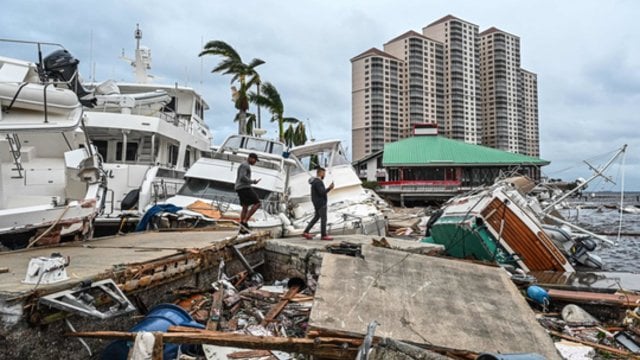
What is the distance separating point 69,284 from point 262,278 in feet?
13.3

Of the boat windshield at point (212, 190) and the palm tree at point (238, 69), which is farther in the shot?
the palm tree at point (238, 69)

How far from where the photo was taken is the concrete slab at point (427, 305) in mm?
3576

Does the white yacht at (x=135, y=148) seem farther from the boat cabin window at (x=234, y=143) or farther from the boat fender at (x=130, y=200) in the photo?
the boat cabin window at (x=234, y=143)

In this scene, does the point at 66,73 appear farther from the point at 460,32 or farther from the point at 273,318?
the point at 460,32

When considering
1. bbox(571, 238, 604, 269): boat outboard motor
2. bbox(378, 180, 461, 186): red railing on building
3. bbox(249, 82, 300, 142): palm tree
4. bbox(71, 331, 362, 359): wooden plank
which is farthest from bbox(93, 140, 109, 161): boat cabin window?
bbox(378, 180, 461, 186): red railing on building

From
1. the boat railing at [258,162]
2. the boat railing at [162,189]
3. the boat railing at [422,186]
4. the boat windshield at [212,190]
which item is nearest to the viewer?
the boat railing at [162,189]

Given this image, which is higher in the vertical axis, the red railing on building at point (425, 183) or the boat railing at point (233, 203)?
the red railing on building at point (425, 183)

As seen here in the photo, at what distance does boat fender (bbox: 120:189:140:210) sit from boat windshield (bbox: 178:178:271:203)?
123 cm

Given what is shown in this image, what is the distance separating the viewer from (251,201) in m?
8.34

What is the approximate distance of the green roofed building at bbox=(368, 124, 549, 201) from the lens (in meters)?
41.1

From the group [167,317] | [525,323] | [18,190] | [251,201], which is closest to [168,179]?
[18,190]

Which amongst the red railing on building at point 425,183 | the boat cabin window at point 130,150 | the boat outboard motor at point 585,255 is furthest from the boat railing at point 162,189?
the red railing on building at point 425,183

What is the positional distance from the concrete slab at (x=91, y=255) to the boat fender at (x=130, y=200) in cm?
402

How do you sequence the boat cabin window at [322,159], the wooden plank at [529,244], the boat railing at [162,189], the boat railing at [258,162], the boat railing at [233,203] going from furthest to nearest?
the boat cabin window at [322,159]
the boat railing at [258,162]
the boat railing at [162,189]
the boat railing at [233,203]
the wooden plank at [529,244]
